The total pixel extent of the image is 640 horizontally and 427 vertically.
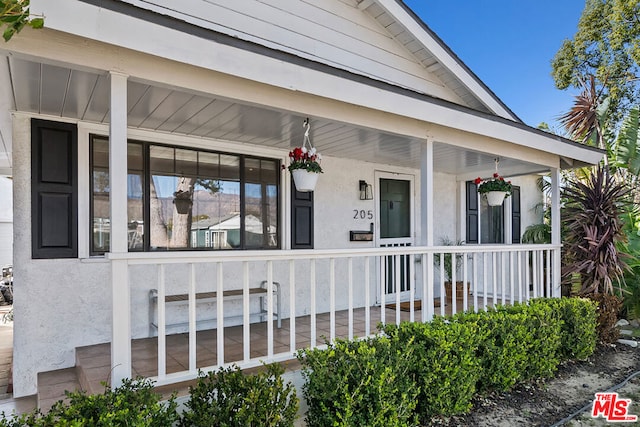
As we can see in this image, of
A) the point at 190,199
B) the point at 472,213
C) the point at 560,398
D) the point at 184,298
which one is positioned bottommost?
the point at 560,398

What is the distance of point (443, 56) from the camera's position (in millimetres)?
5457

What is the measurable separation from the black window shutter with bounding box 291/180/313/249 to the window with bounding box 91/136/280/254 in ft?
0.74

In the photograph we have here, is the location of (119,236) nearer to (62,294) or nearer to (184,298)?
(62,294)

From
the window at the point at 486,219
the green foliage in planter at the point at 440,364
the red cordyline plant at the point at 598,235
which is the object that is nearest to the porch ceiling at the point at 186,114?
the red cordyline plant at the point at 598,235

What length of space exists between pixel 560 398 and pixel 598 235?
110 inches

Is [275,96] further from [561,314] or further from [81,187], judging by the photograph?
[561,314]

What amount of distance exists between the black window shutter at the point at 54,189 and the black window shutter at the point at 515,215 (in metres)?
7.68

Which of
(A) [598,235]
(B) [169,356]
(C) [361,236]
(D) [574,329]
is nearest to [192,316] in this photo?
(B) [169,356]

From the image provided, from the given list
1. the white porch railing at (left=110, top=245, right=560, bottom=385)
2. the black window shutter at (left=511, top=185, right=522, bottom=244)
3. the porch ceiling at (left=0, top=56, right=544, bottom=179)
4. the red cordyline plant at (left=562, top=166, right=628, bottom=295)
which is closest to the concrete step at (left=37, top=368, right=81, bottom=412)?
the white porch railing at (left=110, top=245, right=560, bottom=385)

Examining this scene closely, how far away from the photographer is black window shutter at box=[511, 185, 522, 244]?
827 centimetres

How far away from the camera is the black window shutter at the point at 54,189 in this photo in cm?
366

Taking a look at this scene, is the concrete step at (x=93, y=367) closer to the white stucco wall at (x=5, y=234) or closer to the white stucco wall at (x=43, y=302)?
the white stucco wall at (x=43, y=302)

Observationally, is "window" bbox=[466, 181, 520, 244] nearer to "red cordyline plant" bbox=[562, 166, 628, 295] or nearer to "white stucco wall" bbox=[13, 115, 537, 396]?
"red cordyline plant" bbox=[562, 166, 628, 295]

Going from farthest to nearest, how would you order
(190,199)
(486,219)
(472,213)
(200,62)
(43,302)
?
(486,219)
(472,213)
(190,199)
(43,302)
(200,62)
